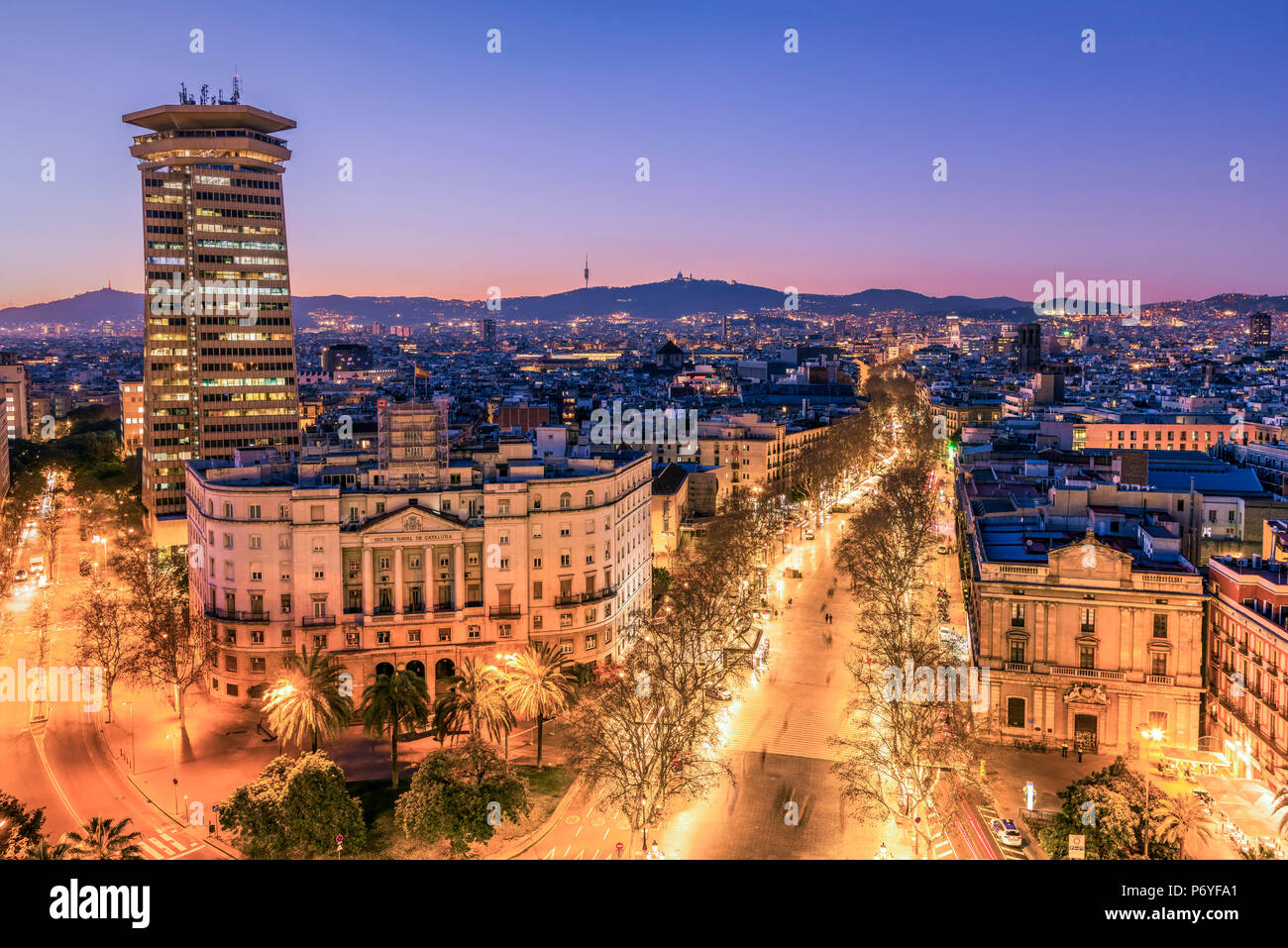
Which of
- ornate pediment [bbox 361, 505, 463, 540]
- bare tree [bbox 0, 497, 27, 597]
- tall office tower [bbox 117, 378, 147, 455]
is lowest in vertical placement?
bare tree [bbox 0, 497, 27, 597]

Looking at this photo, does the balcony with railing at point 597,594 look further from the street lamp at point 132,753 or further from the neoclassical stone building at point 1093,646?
the street lamp at point 132,753

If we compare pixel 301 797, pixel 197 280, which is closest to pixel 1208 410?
pixel 197 280

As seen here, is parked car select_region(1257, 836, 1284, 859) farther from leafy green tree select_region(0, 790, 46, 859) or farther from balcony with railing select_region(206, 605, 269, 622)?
balcony with railing select_region(206, 605, 269, 622)

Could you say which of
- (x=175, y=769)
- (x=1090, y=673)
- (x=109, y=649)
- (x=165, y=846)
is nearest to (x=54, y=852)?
(x=165, y=846)

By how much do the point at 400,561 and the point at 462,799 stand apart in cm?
Result: 1816

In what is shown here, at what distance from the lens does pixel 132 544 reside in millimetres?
76188

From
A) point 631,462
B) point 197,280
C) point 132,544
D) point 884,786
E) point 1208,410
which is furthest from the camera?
point 1208,410

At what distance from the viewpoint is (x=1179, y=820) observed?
2650 cm

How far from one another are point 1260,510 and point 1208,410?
235 feet

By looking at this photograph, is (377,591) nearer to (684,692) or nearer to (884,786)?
(684,692)

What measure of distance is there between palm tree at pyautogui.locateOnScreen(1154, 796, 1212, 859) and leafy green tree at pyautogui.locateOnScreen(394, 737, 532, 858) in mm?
17901

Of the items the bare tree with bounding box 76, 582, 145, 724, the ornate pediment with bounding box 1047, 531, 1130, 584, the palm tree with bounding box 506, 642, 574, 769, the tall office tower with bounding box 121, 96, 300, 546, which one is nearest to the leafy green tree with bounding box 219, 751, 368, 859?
the palm tree with bounding box 506, 642, 574, 769

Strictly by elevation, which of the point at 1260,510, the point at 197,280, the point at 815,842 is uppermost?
the point at 197,280

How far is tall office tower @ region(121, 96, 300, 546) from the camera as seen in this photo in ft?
284
